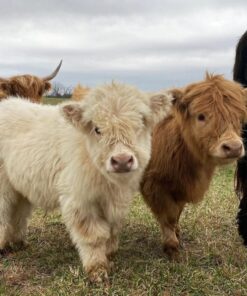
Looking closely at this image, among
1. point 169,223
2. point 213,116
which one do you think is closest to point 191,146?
point 213,116

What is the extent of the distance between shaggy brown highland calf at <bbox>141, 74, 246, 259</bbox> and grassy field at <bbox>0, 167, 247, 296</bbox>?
1.04ft

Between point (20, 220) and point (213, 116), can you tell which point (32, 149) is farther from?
point (213, 116)

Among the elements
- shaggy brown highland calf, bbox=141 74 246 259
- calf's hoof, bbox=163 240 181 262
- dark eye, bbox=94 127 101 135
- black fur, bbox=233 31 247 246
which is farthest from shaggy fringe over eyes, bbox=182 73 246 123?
calf's hoof, bbox=163 240 181 262

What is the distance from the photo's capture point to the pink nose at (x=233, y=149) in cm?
388

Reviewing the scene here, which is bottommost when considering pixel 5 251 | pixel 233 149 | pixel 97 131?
pixel 5 251

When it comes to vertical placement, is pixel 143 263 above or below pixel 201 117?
below

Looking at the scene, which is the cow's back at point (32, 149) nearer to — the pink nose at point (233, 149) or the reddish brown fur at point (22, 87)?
the pink nose at point (233, 149)

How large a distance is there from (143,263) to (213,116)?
54.2 inches

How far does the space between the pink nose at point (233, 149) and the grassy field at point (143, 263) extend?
0.97 meters

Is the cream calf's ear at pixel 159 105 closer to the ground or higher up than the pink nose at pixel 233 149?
higher up

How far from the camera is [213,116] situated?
161 inches

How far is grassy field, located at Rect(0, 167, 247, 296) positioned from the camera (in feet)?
13.1

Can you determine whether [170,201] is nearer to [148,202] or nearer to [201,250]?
[148,202]

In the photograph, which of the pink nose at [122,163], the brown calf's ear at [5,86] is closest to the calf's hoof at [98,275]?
the pink nose at [122,163]
